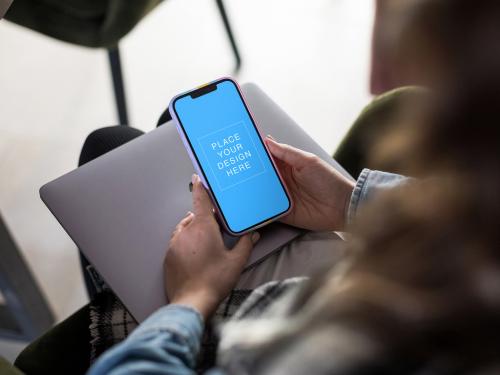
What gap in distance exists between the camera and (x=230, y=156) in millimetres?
627

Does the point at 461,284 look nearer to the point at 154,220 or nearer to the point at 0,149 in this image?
the point at 154,220

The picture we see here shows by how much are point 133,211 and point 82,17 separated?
0.44 metres

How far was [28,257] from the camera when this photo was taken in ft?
3.76

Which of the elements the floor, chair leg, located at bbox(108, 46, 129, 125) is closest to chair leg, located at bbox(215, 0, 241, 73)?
the floor

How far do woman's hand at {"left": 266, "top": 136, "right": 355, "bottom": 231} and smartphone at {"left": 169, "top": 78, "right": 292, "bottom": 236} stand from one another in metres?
0.02

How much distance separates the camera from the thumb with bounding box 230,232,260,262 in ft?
1.95

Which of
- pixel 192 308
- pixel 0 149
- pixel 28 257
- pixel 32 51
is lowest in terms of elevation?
pixel 28 257

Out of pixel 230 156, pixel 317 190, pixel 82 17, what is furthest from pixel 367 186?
pixel 82 17

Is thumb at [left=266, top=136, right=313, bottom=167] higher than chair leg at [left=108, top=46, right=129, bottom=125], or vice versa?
chair leg at [left=108, top=46, right=129, bottom=125]

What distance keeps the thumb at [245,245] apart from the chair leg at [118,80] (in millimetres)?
558

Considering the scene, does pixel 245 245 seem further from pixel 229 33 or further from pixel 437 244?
pixel 229 33

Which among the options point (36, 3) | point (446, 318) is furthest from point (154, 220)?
point (36, 3)

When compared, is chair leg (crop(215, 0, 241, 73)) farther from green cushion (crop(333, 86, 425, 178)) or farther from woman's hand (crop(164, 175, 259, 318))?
woman's hand (crop(164, 175, 259, 318))

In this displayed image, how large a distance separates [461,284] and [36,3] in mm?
836
